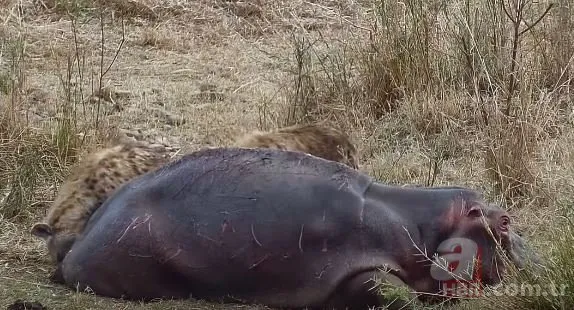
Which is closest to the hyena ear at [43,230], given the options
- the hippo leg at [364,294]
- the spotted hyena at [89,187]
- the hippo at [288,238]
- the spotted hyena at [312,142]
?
the spotted hyena at [89,187]

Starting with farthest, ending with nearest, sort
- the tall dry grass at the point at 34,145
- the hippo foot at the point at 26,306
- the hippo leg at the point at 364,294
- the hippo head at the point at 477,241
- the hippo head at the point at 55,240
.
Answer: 1. the tall dry grass at the point at 34,145
2. the hippo head at the point at 55,240
3. the hippo foot at the point at 26,306
4. the hippo head at the point at 477,241
5. the hippo leg at the point at 364,294

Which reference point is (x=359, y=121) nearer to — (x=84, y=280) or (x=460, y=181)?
(x=460, y=181)

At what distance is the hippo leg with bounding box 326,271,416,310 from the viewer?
3396mm

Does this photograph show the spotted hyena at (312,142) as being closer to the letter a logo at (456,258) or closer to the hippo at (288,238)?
the hippo at (288,238)

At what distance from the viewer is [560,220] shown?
12.8 ft

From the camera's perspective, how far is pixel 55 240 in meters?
4.01

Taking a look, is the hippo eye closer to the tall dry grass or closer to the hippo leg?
the hippo leg

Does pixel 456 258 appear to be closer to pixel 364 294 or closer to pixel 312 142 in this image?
pixel 364 294

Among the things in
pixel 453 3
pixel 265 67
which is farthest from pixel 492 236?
pixel 265 67

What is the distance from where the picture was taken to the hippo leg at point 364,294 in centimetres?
340

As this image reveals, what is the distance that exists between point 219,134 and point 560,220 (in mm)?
2858

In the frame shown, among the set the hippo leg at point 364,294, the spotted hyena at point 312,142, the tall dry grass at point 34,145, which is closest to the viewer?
the hippo leg at point 364,294

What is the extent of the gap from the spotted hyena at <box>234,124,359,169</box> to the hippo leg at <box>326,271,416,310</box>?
4.47ft

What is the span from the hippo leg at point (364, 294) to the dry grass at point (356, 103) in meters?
0.28
